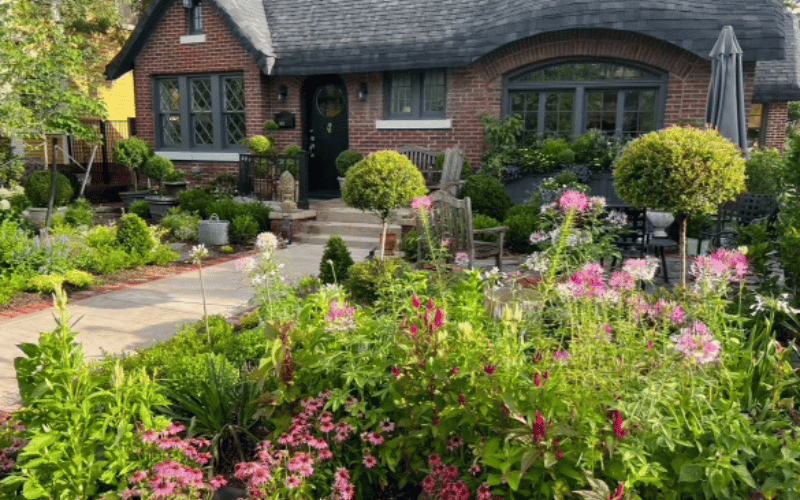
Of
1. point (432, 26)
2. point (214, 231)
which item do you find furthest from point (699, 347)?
point (432, 26)

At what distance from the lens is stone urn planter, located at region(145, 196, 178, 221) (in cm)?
1358

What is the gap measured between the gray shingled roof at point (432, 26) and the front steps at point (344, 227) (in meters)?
3.30

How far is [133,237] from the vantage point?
9.52 meters

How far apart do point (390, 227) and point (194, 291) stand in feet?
12.2

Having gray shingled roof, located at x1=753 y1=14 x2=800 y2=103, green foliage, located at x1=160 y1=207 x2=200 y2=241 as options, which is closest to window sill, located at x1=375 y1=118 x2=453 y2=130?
green foliage, located at x1=160 y1=207 x2=200 y2=241

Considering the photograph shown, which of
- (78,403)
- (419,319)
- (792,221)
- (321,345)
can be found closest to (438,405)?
(419,319)

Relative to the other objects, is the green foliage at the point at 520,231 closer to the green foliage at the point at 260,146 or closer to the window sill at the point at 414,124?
the window sill at the point at 414,124

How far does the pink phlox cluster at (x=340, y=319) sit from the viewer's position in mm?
3543

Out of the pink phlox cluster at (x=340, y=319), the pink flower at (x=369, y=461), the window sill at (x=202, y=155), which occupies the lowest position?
the pink flower at (x=369, y=461)

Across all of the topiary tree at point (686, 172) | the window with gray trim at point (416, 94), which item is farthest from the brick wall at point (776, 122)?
the topiary tree at point (686, 172)

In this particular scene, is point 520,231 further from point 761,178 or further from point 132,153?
point 132,153

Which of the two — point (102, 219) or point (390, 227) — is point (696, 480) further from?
point (102, 219)

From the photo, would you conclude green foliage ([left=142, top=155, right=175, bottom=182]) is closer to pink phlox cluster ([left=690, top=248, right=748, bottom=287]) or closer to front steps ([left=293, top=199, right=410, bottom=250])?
front steps ([left=293, top=199, right=410, bottom=250])

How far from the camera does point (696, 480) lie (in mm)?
2539
